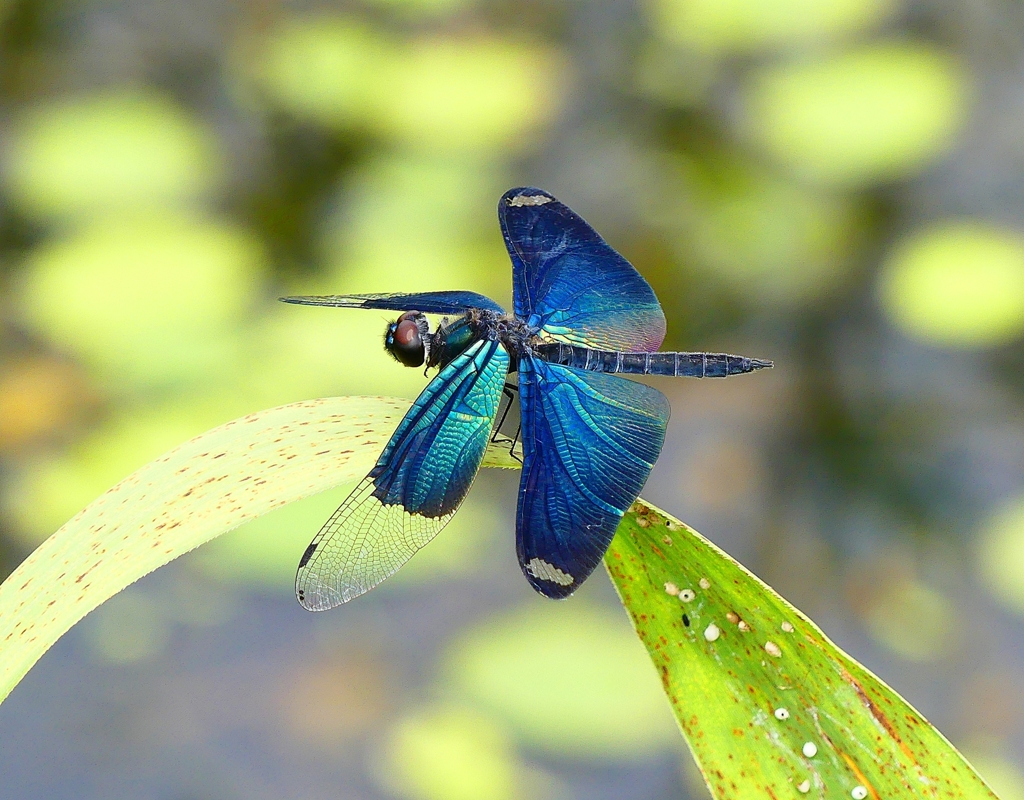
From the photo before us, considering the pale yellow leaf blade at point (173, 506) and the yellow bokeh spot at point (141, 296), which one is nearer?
the pale yellow leaf blade at point (173, 506)

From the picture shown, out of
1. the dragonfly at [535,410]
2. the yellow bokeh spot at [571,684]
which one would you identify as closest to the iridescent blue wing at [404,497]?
the dragonfly at [535,410]

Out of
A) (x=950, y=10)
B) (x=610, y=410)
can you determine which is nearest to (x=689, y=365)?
(x=610, y=410)

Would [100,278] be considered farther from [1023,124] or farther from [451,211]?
[1023,124]

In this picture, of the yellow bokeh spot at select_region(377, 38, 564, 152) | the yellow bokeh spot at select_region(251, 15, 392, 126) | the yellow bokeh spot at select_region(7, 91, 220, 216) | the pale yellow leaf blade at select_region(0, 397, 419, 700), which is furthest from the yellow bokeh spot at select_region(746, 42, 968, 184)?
the pale yellow leaf blade at select_region(0, 397, 419, 700)

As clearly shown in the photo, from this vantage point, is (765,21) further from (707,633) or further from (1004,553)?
(707,633)

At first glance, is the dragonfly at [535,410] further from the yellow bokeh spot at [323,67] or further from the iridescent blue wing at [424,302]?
the yellow bokeh spot at [323,67]

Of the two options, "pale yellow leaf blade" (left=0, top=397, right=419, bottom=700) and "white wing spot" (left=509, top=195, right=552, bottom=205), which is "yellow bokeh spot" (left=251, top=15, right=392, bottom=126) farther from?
"pale yellow leaf blade" (left=0, top=397, right=419, bottom=700)
